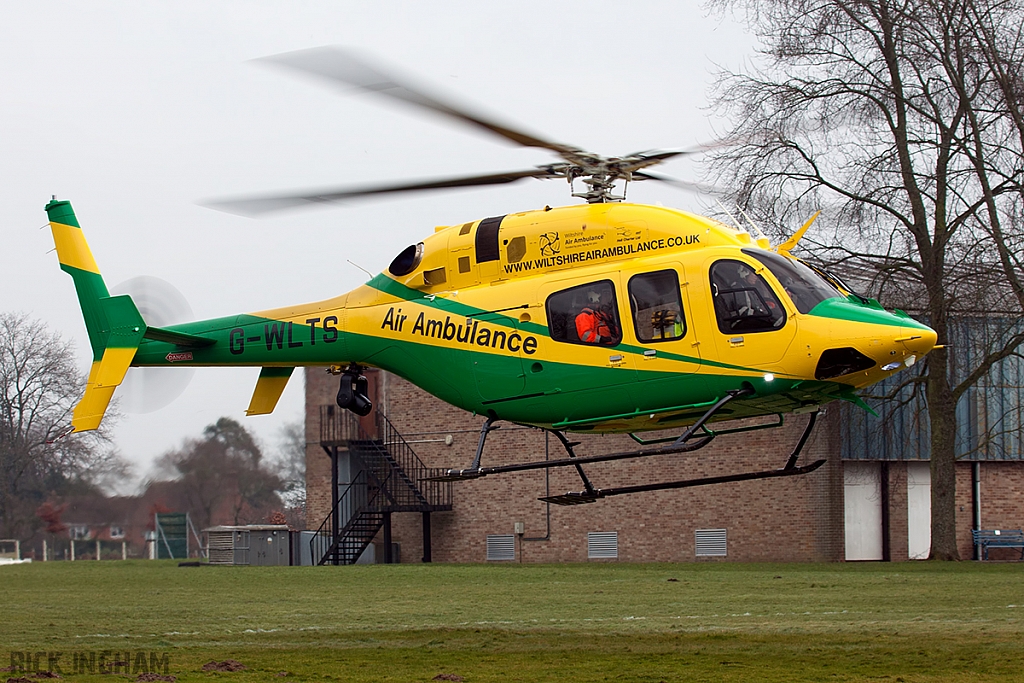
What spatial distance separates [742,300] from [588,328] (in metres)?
2.08

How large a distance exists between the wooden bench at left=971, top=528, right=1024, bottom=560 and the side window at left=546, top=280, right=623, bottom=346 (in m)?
28.5

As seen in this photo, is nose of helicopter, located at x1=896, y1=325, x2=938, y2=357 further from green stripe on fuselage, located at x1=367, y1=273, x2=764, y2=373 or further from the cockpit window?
green stripe on fuselage, located at x1=367, y1=273, x2=764, y2=373

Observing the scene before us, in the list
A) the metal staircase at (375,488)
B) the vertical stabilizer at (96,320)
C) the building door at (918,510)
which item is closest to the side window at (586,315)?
the vertical stabilizer at (96,320)

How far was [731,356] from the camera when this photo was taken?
615 inches

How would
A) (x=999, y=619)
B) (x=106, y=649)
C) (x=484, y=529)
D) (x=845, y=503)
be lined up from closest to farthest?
(x=106, y=649)
(x=999, y=619)
(x=845, y=503)
(x=484, y=529)

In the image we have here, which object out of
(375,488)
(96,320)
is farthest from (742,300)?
(375,488)

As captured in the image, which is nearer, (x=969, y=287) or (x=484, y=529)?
(x=969, y=287)

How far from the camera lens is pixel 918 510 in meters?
41.5

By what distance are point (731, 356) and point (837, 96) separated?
23.9 metres

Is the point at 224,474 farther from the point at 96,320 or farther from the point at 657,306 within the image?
the point at 657,306

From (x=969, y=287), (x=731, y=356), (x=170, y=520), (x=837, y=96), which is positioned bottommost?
(x=170, y=520)

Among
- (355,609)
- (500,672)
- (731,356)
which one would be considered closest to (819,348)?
(731,356)

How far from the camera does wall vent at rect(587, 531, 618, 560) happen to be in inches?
1658

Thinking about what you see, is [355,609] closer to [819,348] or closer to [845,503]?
[819,348]
